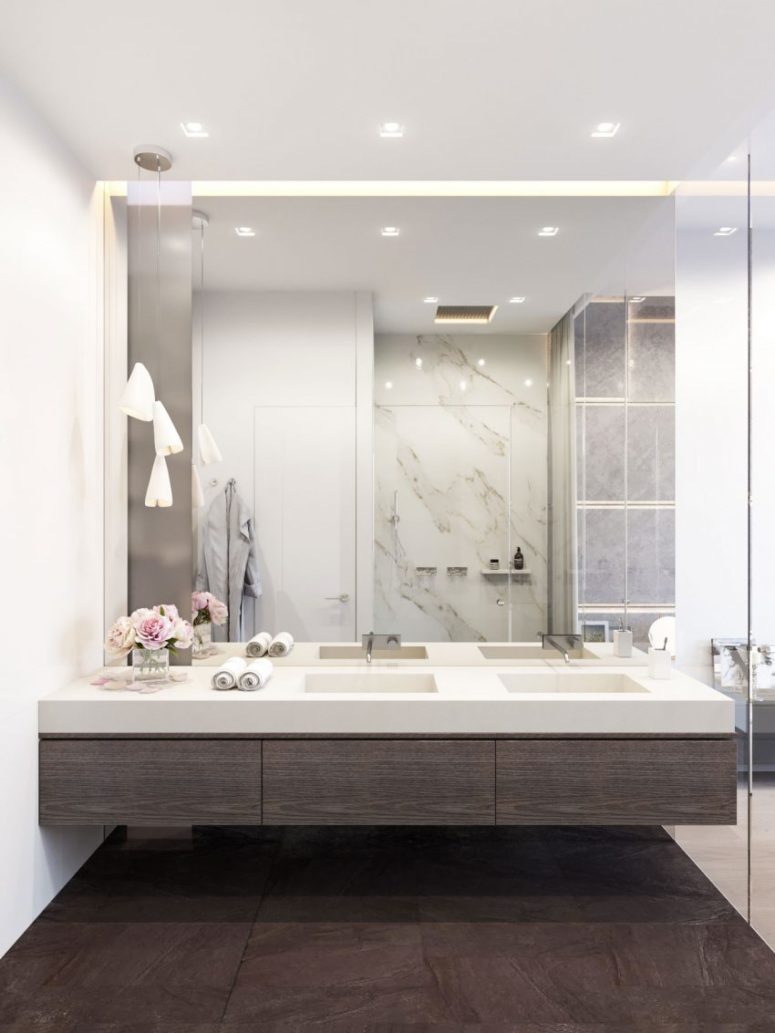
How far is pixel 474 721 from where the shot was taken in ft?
8.29

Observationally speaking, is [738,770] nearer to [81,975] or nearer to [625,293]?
[625,293]

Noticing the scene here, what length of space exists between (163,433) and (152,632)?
2.50 feet

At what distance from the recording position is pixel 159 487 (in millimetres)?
2895

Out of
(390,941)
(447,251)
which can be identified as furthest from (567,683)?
(447,251)

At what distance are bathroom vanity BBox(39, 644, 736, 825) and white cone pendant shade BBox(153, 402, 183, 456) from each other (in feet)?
3.14

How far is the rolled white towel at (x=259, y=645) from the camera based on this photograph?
3.04 meters

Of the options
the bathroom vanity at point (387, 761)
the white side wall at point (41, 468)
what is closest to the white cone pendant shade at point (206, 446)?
the white side wall at point (41, 468)

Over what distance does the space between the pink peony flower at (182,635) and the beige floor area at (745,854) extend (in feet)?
6.55

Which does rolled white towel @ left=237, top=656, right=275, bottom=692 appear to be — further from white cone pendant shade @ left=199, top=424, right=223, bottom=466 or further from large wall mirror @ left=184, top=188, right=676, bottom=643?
white cone pendant shade @ left=199, top=424, right=223, bottom=466
